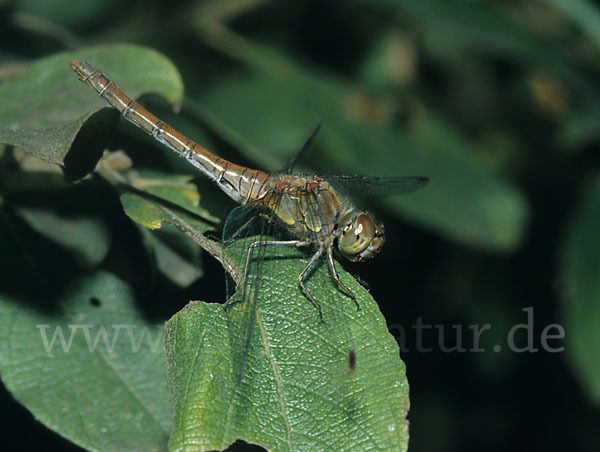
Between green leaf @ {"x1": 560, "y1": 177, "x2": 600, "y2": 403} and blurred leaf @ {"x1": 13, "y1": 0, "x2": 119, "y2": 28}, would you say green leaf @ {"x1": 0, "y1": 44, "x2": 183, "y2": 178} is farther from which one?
green leaf @ {"x1": 560, "y1": 177, "x2": 600, "y2": 403}

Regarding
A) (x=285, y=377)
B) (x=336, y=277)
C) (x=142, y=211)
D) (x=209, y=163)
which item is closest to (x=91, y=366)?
(x=142, y=211)

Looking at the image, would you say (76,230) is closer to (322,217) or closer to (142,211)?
(142,211)

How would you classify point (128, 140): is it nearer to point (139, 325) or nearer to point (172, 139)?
point (172, 139)

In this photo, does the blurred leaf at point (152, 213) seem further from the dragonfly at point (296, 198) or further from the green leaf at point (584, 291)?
the green leaf at point (584, 291)

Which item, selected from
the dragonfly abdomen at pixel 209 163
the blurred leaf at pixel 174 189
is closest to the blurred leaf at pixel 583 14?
the dragonfly abdomen at pixel 209 163

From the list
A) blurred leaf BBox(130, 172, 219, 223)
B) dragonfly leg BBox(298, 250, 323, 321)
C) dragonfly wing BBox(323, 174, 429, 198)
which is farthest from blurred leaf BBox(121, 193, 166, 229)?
dragonfly wing BBox(323, 174, 429, 198)

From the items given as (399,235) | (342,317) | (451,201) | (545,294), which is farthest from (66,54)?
(545,294)

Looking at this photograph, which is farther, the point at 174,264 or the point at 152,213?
the point at 174,264
